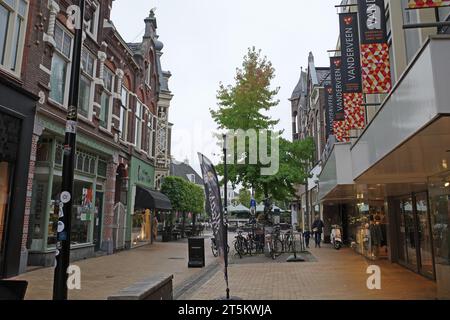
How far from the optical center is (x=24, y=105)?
1080cm

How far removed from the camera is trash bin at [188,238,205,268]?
1336 centimetres

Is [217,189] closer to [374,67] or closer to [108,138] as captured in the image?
[374,67]

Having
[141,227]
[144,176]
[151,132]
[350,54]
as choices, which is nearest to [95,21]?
[144,176]

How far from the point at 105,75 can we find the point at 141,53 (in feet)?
18.6

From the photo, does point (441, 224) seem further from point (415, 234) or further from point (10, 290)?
point (10, 290)

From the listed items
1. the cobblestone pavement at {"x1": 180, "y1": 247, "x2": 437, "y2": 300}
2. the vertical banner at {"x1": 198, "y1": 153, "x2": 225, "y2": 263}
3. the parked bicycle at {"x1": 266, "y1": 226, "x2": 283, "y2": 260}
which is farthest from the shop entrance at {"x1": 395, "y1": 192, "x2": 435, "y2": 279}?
the vertical banner at {"x1": 198, "y1": 153, "x2": 225, "y2": 263}

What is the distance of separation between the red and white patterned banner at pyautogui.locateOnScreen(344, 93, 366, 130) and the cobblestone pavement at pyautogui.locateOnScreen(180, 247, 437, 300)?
4.53 metres

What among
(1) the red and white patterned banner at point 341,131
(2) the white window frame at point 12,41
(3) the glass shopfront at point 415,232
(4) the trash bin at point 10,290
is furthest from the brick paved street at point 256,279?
(2) the white window frame at point 12,41

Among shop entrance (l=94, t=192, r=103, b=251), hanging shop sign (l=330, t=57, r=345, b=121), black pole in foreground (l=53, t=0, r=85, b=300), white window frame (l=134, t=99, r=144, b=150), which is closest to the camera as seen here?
black pole in foreground (l=53, t=0, r=85, b=300)

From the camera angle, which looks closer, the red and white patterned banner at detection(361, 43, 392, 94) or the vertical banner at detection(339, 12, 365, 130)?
the red and white patterned banner at detection(361, 43, 392, 94)

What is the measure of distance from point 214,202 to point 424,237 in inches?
290

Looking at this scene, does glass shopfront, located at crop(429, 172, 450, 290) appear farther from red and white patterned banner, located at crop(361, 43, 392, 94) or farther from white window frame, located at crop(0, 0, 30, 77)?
white window frame, located at crop(0, 0, 30, 77)

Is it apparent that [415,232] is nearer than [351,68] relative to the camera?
No

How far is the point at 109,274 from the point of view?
11.4 m
